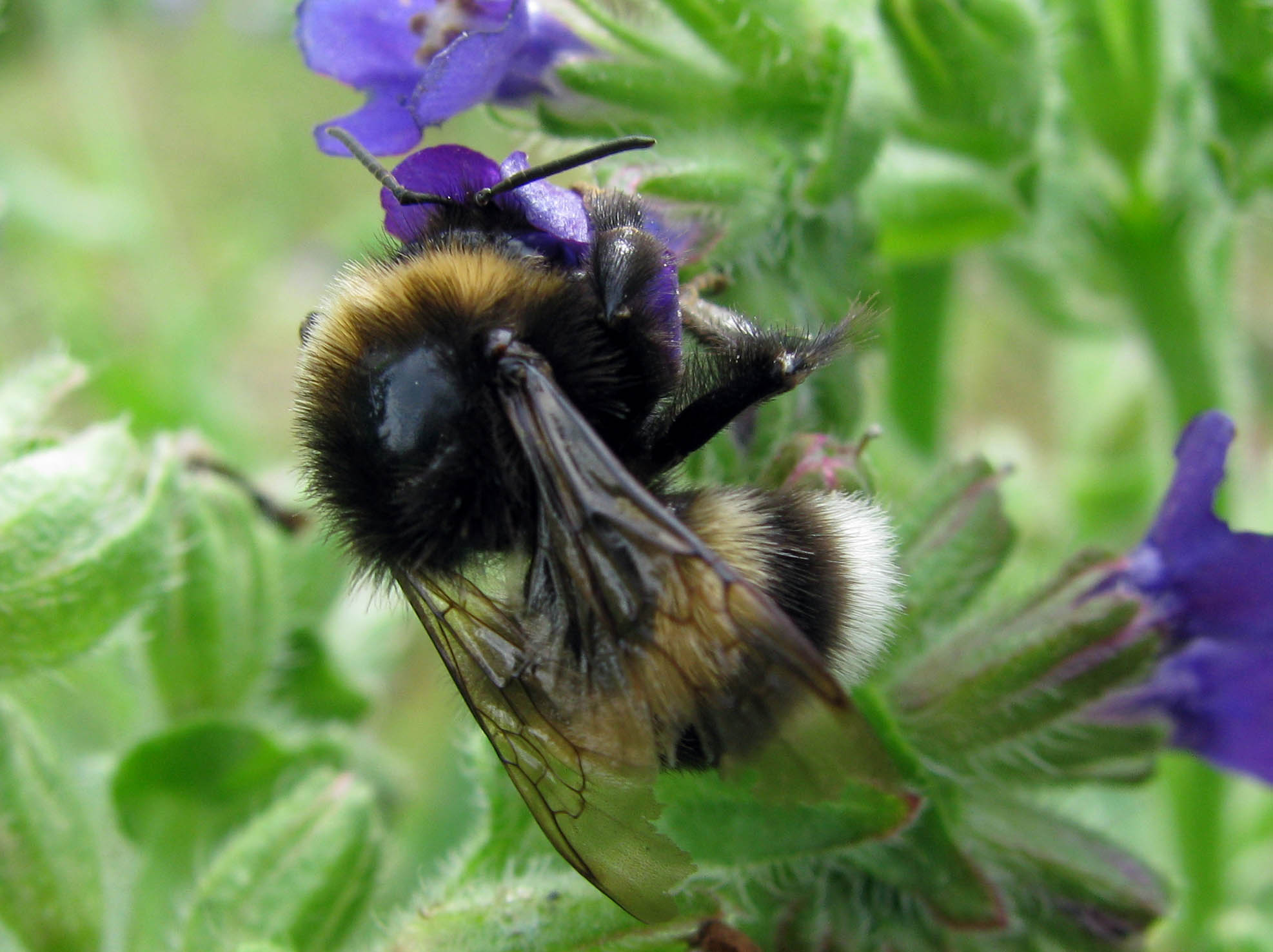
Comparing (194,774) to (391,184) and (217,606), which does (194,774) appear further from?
(391,184)

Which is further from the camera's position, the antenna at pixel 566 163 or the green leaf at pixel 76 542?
the green leaf at pixel 76 542

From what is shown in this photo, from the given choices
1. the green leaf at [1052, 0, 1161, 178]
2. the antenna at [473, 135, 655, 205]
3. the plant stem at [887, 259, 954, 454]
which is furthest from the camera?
the plant stem at [887, 259, 954, 454]

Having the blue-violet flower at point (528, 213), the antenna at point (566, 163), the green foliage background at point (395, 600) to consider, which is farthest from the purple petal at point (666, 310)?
the green foliage background at point (395, 600)

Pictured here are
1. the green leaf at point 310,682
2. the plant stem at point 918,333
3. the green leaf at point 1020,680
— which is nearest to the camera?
the green leaf at point 1020,680

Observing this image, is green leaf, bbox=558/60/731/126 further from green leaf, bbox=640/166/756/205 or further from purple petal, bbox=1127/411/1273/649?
purple petal, bbox=1127/411/1273/649

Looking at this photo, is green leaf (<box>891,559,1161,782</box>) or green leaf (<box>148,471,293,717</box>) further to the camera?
green leaf (<box>148,471,293,717</box>)

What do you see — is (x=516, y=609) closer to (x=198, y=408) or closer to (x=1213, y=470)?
(x=1213, y=470)

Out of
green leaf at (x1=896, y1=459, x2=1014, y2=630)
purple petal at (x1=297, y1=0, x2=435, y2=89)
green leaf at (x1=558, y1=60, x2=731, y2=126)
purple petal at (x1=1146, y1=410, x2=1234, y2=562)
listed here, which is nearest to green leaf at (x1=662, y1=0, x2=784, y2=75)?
green leaf at (x1=558, y1=60, x2=731, y2=126)

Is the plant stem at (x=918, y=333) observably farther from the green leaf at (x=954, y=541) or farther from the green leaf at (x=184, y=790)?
the green leaf at (x=184, y=790)

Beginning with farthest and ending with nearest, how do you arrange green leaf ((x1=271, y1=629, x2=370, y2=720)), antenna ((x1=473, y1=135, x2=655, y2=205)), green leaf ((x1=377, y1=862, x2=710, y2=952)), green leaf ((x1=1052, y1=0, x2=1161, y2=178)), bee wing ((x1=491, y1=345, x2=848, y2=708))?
green leaf ((x1=271, y1=629, x2=370, y2=720)), green leaf ((x1=1052, y1=0, x2=1161, y2=178)), green leaf ((x1=377, y1=862, x2=710, y2=952)), antenna ((x1=473, y1=135, x2=655, y2=205)), bee wing ((x1=491, y1=345, x2=848, y2=708))
